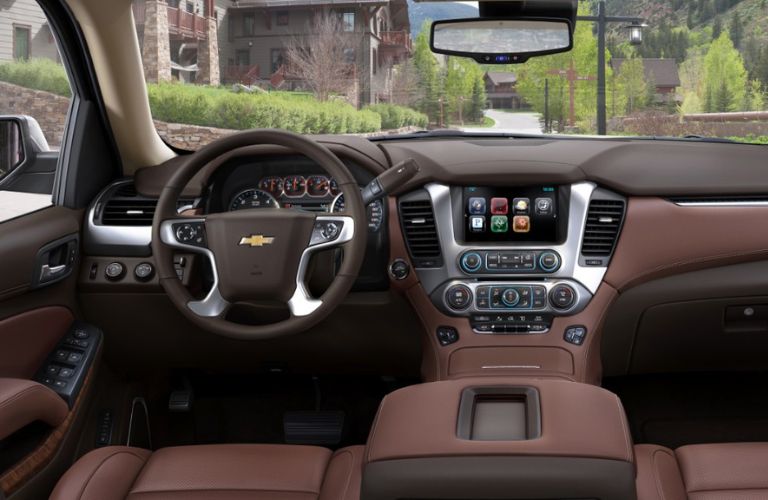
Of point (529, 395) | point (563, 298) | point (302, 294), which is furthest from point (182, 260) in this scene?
point (529, 395)

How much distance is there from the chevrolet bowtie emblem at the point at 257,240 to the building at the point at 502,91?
1.38 m

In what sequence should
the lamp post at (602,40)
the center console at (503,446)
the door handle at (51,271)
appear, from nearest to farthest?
the center console at (503,446) < the door handle at (51,271) < the lamp post at (602,40)

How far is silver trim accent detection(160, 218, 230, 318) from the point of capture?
8.78 feet

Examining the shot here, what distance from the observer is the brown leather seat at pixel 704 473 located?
6.66 feet

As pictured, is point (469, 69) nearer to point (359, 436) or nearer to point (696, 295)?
point (696, 295)

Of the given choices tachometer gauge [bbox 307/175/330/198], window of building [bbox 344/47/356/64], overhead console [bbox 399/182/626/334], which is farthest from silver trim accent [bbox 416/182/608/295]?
window of building [bbox 344/47/356/64]

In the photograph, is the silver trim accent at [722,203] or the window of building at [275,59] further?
the window of building at [275,59]

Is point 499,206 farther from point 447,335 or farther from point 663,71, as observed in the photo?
point 663,71

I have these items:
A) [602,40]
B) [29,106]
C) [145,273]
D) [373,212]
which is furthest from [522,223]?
[29,106]

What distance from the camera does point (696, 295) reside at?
11.1ft

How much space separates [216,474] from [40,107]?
189 cm

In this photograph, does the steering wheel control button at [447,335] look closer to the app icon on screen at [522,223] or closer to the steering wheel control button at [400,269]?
the steering wheel control button at [400,269]

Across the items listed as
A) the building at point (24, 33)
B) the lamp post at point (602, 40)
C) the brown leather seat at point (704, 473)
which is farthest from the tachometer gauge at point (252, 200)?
the brown leather seat at point (704, 473)

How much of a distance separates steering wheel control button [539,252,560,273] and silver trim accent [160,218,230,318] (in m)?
1.16
